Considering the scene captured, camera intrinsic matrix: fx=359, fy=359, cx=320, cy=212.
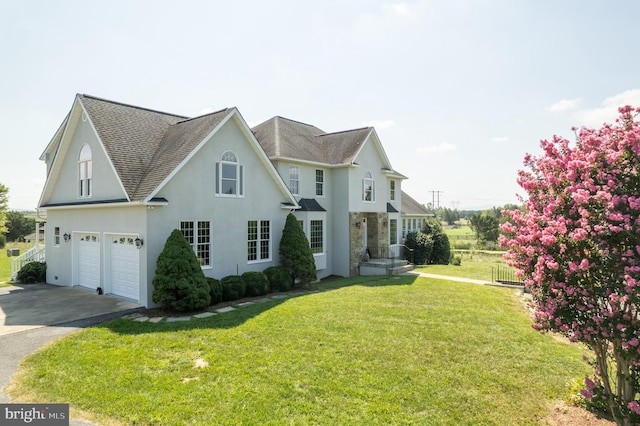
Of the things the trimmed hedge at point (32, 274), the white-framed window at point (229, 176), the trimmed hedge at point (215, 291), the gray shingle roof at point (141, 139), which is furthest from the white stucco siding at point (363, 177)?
the trimmed hedge at point (32, 274)

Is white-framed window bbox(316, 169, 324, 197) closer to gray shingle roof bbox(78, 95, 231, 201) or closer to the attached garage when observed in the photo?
gray shingle roof bbox(78, 95, 231, 201)

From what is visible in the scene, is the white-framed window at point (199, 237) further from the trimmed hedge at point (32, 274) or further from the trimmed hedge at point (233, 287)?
the trimmed hedge at point (32, 274)

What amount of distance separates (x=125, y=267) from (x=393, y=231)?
19.2 metres

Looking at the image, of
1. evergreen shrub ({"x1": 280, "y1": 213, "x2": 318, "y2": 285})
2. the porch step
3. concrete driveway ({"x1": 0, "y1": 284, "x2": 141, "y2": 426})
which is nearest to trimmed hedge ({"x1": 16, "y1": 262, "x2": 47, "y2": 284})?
concrete driveway ({"x1": 0, "y1": 284, "x2": 141, "y2": 426})

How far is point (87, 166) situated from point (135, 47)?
6726mm

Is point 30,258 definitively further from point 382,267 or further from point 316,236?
point 382,267

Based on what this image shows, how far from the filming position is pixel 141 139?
16516 mm

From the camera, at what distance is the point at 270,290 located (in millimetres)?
16688

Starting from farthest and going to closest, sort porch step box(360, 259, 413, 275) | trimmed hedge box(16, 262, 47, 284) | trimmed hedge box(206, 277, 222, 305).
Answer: porch step box(360, 259, 413, 275) → trimmed hedge box(16, 262, 47, 284) → trimmed hedge box(206, 277, 222, 305)

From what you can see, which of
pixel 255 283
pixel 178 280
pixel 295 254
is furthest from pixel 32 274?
pixel 295 254

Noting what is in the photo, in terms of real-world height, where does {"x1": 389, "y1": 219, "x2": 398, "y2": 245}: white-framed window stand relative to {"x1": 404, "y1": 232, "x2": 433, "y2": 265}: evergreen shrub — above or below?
above

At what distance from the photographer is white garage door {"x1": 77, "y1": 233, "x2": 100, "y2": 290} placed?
54.0ft

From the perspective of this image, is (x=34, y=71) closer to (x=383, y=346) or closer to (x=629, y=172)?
(x=383, y=346)

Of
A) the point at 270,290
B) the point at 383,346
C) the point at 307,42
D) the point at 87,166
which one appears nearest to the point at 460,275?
the point at 270,290
